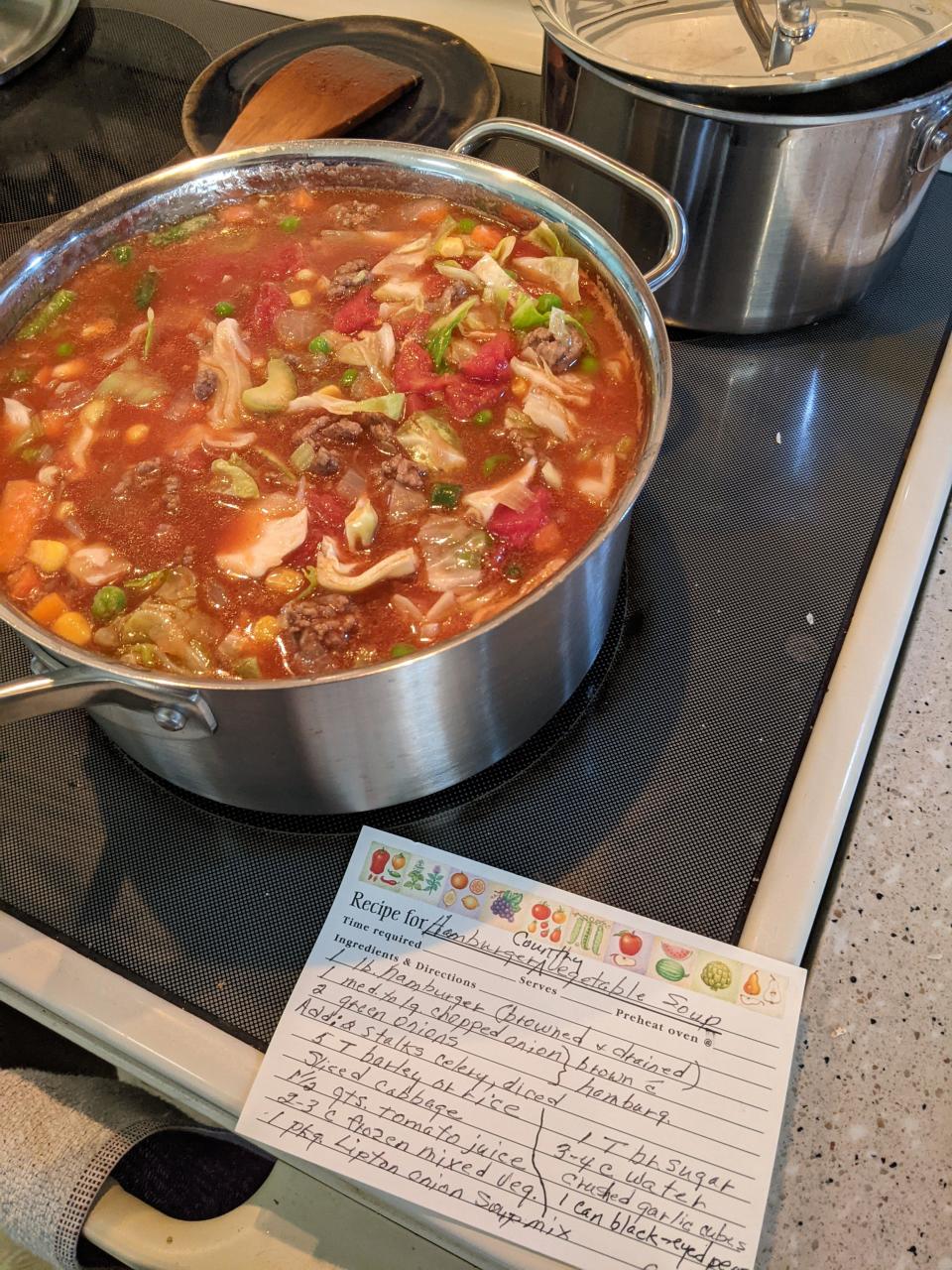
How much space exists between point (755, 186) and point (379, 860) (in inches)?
52.9

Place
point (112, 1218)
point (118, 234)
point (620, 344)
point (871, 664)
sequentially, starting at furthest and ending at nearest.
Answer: point (118, 234) → point (620, 344) → point (871, 664) → point (112, 1218)

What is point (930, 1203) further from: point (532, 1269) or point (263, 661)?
point (263, 661)

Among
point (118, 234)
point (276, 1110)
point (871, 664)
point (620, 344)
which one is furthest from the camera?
point (118, 234)

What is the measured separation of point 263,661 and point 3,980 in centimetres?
57

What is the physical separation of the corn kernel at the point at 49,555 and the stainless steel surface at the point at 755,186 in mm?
1228

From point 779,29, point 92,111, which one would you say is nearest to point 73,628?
point 779,29

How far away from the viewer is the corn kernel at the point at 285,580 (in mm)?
1412

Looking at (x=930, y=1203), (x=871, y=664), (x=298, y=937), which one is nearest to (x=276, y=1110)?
(x=298, y=937)

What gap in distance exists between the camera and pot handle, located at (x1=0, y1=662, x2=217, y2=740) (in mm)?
1071

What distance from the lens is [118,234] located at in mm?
1830

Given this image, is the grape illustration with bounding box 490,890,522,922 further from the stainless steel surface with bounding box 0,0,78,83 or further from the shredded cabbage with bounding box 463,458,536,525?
the stainless steel surface with bounding box 0,0,78,83

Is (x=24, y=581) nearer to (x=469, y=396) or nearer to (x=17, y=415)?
(x=17, y=415)

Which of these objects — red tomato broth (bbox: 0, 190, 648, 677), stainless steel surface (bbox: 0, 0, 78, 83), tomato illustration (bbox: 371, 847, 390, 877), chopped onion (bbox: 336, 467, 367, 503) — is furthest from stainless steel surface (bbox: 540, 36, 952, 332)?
stainless steel surface (bbox: 0, 0, 78, 83)

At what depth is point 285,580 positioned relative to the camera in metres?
1.42
